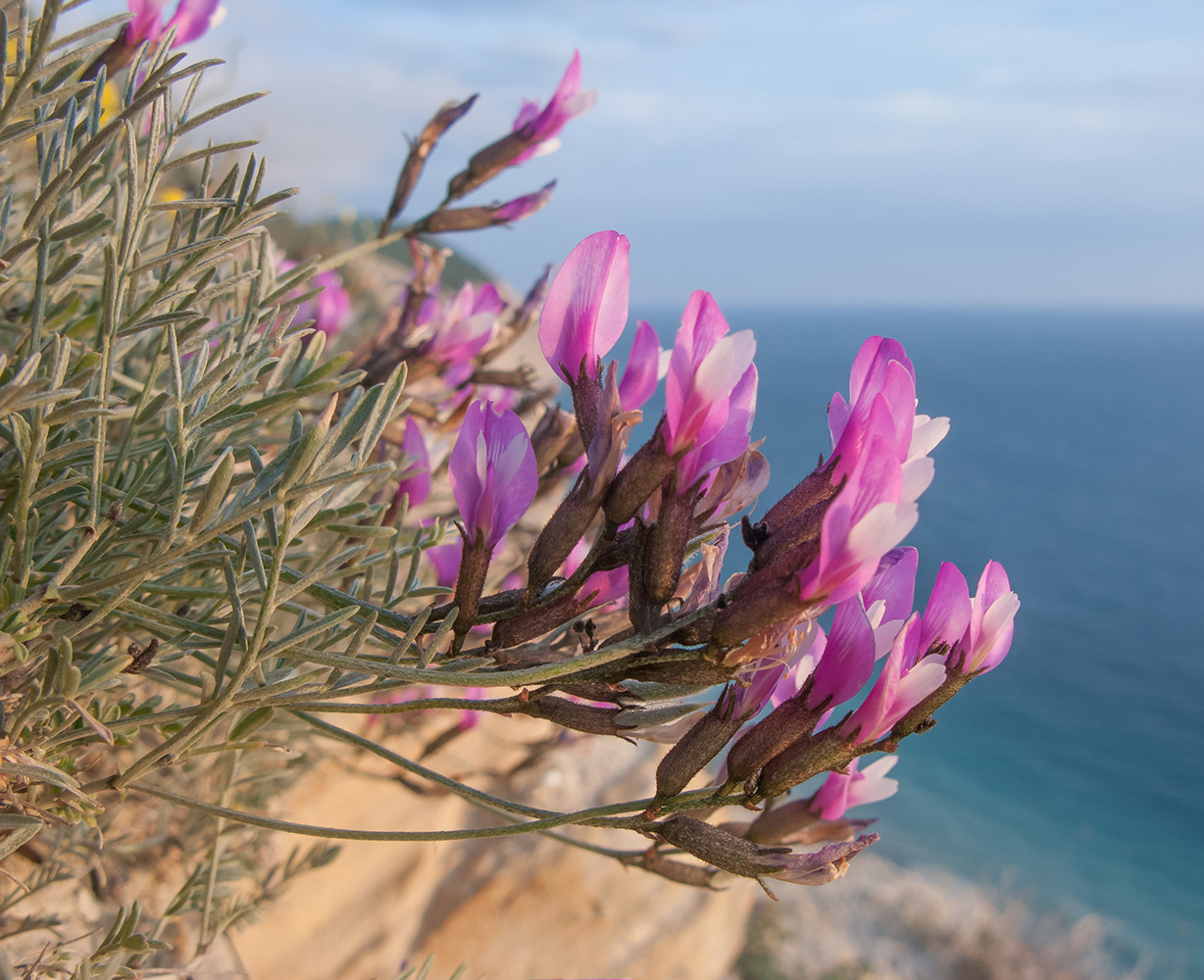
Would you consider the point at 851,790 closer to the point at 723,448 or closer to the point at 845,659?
the point at 845,659

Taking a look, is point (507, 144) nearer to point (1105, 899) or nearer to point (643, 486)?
point (643, 486)

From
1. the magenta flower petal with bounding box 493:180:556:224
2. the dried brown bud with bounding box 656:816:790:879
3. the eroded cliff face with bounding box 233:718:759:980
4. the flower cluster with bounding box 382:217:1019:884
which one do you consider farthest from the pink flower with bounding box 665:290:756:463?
the eroded cliff face with bounding box 233:718:759:980

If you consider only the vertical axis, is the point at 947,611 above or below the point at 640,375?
below

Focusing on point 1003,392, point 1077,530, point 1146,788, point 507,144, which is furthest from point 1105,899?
point 1003,392

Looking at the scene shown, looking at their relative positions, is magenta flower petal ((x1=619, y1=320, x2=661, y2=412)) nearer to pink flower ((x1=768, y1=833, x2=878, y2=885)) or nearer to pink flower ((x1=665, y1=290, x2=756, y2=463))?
pink flower ((x1=665, y1=290, x2=756, y2=463))

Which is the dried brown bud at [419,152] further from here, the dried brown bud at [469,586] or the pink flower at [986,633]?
the pink flower at [986,633]

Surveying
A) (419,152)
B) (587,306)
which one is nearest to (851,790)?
(587,306)
